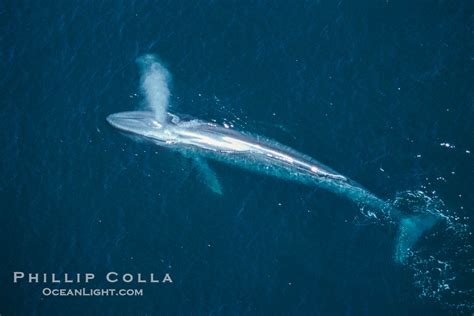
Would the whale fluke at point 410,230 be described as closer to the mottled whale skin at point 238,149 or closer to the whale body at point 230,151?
the whale body at point 230,151

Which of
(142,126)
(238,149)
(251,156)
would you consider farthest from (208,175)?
(142,126)

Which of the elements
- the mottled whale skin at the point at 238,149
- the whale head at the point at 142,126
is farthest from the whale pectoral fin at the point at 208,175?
the whale head at the point at 142,126

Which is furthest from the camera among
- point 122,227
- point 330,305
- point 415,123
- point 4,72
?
point 4,72

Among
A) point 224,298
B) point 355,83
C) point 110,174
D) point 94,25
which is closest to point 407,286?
point 224,298

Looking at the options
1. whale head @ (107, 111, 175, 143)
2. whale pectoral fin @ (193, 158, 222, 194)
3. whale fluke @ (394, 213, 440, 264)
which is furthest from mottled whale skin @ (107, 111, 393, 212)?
whale fluke @ (394, 213, 440, 264)

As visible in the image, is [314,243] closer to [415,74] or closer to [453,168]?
[453,168]

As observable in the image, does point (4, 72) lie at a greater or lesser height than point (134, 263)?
greater
